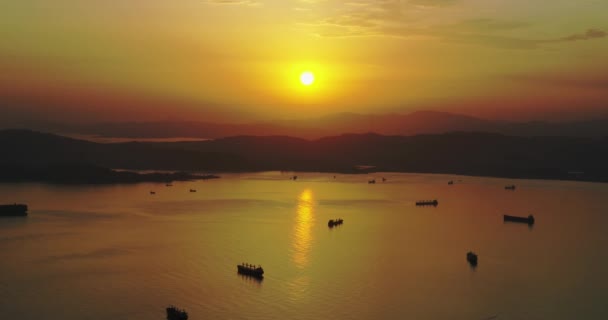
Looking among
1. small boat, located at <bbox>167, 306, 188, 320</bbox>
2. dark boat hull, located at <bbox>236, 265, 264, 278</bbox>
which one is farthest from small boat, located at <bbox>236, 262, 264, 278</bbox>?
small boat, located at <bbox>167, 306, 188, 320</bbox>

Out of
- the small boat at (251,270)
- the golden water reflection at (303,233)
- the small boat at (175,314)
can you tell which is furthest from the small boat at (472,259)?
the small boat at (175,314)

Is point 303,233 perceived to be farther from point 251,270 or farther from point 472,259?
point 251,270

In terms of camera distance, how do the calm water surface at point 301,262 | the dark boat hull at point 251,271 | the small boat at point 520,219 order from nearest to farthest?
1. the calm water surface at point 301,262
2. the dark boat hull at point 251,271
3. the small boat at point 520,219

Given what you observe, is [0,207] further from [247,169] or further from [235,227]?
[247,169]

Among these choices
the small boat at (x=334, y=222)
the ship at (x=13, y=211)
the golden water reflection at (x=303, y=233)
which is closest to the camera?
the golden water reflection at (x=303, y=233)

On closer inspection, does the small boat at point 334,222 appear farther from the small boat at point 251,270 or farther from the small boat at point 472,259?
the small boat at point 251,270

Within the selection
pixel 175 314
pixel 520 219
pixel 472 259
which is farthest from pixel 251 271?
pixel 520 219
